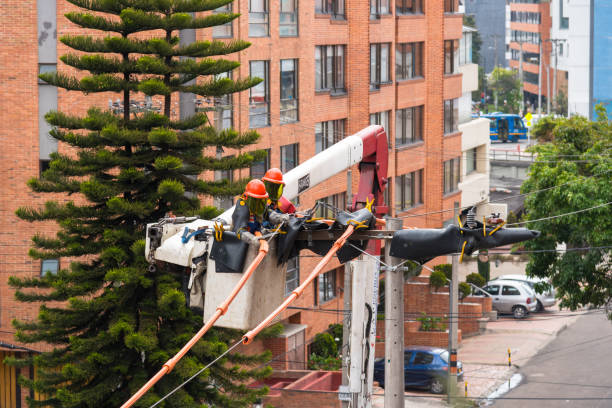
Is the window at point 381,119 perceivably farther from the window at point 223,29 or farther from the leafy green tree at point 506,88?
the leafy green tree at point 506,88

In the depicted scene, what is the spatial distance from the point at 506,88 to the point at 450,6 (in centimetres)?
7935

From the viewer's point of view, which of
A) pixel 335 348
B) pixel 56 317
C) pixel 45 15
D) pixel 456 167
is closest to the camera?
pixel 56 317

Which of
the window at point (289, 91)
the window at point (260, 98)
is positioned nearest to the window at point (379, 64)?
the window at point (289, 91)

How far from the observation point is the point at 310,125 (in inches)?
1597

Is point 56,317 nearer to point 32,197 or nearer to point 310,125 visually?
point 32,197

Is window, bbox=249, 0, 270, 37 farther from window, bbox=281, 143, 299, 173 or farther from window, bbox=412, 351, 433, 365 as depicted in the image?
window, bbox=412, 351, 433, 365

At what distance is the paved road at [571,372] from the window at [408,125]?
11.2 m

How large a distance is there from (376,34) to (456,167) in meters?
11.6

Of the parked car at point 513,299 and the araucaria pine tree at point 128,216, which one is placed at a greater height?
the araucaria pine tree at point 128,216

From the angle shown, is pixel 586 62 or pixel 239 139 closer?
pixel 239 139

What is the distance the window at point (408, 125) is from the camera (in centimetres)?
4862

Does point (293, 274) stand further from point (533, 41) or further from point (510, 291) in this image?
point (533, 41)

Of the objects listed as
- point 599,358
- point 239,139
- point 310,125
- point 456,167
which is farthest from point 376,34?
point 239,139

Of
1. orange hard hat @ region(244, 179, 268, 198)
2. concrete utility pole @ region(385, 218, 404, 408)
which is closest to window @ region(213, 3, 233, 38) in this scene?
concrete utility pole @ region(385, 218, 404, 408)
